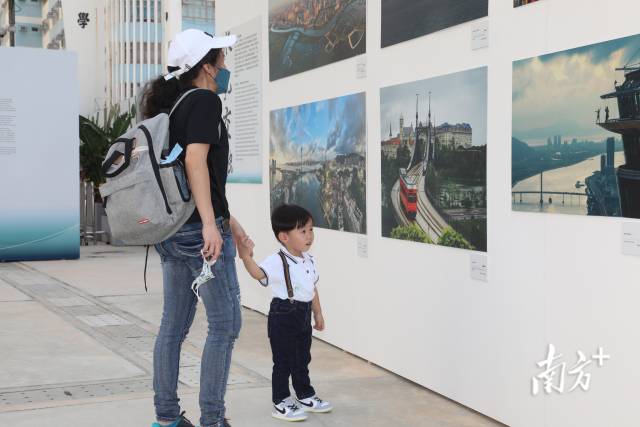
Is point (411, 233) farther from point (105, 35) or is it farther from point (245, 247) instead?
point (105, 35)

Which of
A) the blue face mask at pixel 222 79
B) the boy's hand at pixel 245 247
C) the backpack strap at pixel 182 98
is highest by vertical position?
the blue face mask at pixel 222 79

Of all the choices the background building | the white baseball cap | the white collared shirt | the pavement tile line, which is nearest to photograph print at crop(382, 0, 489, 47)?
the white baseball cap

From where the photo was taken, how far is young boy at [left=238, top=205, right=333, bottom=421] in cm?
441

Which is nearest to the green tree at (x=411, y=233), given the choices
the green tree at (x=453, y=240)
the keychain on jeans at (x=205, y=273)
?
the green tree at (x=453, y=240)

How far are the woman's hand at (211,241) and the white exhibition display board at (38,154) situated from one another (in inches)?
382

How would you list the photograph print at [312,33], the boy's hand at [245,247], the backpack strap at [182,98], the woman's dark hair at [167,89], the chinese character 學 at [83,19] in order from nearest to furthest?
the backpack strap at [182,98] → the woman's dark hair at [167,89] → the boy's hand at [245,247] → the photograph print at [312,33] → the chinese character 學 at [83,19]

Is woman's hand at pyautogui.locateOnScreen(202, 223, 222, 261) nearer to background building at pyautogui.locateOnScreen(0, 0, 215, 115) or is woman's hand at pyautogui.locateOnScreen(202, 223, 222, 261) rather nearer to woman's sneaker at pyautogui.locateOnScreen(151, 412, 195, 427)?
woman's sneaker at pyautogui.locateOnScreen(151, 412, 195, 427)

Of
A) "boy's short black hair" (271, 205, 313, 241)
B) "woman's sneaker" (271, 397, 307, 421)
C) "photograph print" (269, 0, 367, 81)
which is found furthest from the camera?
"photograph print" (269, 0, 367, 81)

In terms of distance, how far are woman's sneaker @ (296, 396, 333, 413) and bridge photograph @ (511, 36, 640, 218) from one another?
4.49 ft

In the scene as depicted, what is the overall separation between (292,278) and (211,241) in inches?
38.7

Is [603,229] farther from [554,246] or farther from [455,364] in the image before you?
[455,364]

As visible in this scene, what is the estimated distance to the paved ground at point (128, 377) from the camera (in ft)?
14.4

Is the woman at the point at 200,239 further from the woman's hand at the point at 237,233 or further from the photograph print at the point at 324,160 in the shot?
the photograph print at the point at 324,160

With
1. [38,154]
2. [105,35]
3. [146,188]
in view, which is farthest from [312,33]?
[105,35]
